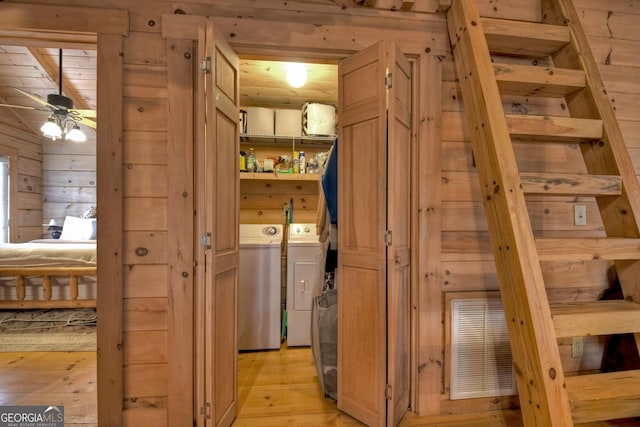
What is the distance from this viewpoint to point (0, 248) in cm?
310

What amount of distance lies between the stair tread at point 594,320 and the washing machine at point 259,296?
1813 mm

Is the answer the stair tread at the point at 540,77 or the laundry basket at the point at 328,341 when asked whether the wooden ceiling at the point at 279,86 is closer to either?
the stair tread at the point at 540,77

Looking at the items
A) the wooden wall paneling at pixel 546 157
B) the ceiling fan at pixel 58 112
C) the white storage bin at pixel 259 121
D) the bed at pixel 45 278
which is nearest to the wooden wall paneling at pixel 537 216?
the wooden wall paneling at pixel 546 157

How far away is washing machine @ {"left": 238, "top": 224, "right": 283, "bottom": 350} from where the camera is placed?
2.35 m

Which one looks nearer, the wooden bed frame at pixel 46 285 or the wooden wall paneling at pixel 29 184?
the wooden bed frame at pixel 46 285

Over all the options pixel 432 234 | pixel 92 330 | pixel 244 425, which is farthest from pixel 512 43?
pixel 92 330

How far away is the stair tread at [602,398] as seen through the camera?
92 cm

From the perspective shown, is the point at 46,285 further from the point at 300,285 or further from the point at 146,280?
the point at 300,285

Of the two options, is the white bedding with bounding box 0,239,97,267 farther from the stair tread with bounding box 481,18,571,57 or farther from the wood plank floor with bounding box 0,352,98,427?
the stair tread with bounding box 481,18,571,57

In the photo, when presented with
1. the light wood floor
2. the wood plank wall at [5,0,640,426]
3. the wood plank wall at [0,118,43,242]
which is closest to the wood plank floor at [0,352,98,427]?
the light wood floor

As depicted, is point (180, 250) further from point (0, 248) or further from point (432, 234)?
point (0, 248)

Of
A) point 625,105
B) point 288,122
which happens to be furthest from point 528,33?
point 288,122

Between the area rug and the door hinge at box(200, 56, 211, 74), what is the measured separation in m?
2.49

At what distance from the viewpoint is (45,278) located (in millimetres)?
3031
